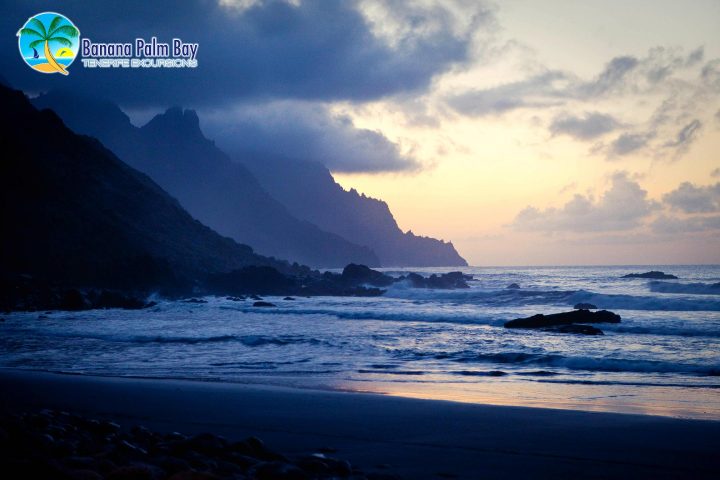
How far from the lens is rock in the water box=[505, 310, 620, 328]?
67.8 feet

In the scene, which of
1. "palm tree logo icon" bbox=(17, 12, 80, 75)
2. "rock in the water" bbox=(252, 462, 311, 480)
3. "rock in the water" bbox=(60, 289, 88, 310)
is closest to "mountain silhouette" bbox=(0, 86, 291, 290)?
"rock in the water" bbox=(60, 289, 88, 310)

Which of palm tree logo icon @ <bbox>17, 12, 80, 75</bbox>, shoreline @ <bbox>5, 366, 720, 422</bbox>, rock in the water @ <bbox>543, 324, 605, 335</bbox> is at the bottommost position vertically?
rock in the water @ <bbox>543, 324, 605, 335</bbox>

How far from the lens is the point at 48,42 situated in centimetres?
2667

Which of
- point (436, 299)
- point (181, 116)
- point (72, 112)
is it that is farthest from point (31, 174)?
point (181, 116)

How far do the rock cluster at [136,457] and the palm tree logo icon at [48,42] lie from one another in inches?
969

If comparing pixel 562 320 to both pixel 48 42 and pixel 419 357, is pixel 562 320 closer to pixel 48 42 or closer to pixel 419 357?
pixel 419 357

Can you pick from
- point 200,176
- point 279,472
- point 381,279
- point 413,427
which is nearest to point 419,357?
point 413,427

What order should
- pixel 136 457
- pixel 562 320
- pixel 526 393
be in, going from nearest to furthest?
pixel 136 457 < pixel 526 393 < pixel 562 320

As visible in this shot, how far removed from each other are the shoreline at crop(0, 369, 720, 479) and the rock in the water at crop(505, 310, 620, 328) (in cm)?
1363

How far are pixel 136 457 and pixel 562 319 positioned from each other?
1903 cm

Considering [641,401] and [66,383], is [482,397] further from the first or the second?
[66,383]

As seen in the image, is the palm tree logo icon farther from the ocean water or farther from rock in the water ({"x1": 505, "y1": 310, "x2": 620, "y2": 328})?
rock in the water ({"x1": 505, "y1": 310, "x2": 620, "y2": 328})

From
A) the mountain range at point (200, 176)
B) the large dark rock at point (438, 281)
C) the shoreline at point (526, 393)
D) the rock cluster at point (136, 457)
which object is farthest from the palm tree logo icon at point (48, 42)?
the mountain range at point (200, 176)

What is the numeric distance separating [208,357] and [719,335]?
14.9m
